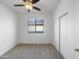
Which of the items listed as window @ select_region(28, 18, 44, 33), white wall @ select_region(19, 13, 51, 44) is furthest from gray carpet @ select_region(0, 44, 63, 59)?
window @ select_region(28, 18, 44, 33)

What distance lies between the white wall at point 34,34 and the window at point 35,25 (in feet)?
0.93

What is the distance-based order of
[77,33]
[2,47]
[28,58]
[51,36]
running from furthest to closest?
[51,36], [2,47], [28,58], [77,33]

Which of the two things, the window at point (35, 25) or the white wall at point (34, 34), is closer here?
the white wall at point (34, 34)

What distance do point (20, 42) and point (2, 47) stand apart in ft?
12.7

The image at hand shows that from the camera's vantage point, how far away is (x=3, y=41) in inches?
253

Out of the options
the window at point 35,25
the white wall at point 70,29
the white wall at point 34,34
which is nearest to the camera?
the white wall at point 70,29

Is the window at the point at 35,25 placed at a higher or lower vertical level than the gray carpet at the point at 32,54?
higher

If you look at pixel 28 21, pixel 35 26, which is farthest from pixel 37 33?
pixel 28 21

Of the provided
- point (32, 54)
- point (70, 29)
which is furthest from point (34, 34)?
point (70, 29)

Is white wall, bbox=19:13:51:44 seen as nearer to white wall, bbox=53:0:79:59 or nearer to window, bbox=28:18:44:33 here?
window, bbox=28:18:44:33

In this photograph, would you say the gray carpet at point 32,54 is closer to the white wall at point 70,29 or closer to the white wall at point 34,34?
the white wall at point 70,29

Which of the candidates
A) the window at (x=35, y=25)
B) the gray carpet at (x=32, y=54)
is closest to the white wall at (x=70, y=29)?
the gray carpet at (x=32, y=54)

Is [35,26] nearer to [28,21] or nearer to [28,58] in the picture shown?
[28,21]

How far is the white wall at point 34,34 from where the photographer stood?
33.2ft
